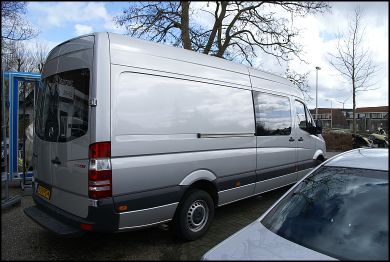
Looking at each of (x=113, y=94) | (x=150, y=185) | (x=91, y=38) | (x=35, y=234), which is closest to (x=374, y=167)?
(x=150, y=185)

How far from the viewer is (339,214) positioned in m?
2.59

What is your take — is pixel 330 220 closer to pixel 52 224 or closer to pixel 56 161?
pixel 52 224

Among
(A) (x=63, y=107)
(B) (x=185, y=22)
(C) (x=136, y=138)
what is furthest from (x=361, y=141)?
(A) (x=63, y=107)

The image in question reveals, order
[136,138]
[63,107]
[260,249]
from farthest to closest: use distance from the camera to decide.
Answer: [63,107]
[136,138]
[260,249]

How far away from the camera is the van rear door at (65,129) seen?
3.71 metres

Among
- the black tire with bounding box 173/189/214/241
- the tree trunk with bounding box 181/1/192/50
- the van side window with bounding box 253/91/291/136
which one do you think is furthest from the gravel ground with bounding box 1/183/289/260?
the tree trunk with bounding box 181/1/192/50

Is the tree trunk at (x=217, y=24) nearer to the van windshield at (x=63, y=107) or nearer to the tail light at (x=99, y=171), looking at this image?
the van windshield at (x=63, y=107)

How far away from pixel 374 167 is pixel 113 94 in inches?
99.6

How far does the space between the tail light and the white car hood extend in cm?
154

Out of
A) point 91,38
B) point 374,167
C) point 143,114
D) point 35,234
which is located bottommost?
point 35,234

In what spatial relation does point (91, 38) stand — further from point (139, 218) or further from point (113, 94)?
point (139, 218)

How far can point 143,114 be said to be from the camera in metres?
3.88

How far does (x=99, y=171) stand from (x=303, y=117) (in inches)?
198

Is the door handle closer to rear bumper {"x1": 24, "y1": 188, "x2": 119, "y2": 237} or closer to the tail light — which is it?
rear bumper {"x1": 24, "y1": 188, "x2": 119, "y2": 237}
